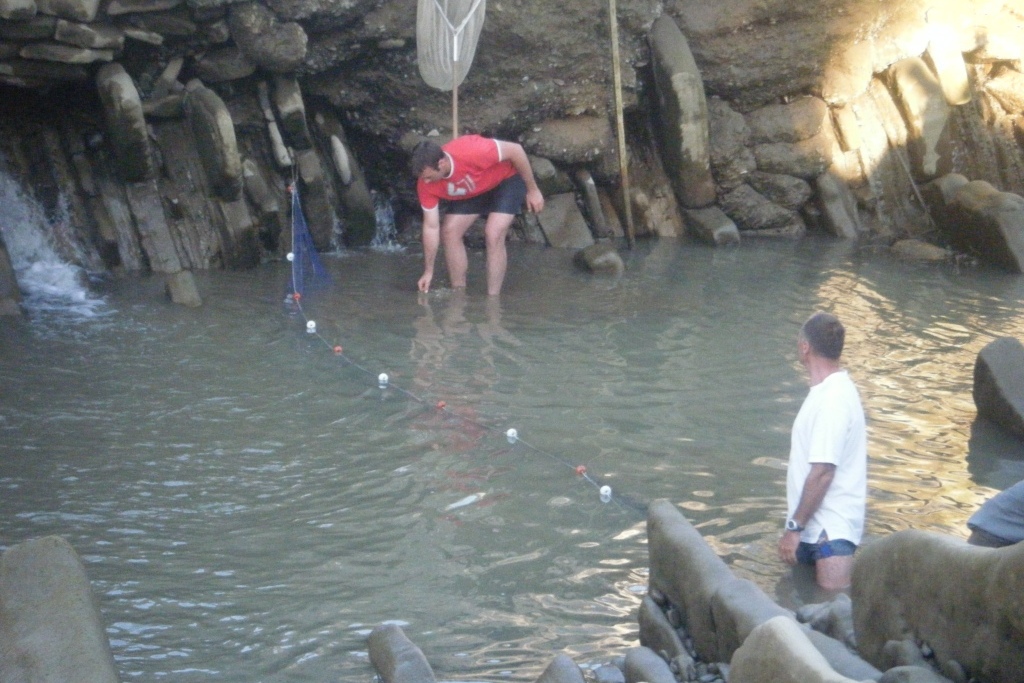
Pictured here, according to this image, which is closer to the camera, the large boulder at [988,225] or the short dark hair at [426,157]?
the short dark hair at [426,157]

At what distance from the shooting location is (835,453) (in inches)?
180

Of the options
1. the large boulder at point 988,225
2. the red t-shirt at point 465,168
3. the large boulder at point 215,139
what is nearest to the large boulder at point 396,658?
the red t-shirt at point 465,168

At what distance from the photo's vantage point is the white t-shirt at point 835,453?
15.0 feet

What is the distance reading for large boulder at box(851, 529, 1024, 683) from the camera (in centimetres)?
304

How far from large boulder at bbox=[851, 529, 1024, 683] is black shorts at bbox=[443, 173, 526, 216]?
6729 millimetres

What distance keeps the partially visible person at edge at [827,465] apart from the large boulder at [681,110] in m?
9.17

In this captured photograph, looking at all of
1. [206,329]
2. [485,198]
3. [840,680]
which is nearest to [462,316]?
[485,198]

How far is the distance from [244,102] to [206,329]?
13.2 ft

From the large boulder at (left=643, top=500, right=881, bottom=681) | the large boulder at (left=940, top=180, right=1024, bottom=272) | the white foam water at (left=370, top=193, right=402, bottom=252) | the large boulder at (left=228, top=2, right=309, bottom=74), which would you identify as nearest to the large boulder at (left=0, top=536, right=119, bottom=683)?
the large boulder at (left=643, top=500, right=881, bottom=681)

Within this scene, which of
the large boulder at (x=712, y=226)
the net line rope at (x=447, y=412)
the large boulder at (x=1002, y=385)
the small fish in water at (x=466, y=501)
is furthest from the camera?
the large boulder at (x=712, y=226)

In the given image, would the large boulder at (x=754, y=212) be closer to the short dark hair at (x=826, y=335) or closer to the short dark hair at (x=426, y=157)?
the short dark hair at (x=426, y=157)

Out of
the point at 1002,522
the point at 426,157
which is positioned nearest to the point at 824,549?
the point at 1002,522

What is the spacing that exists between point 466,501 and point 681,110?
8.73 metres

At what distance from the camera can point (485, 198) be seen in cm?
1016
